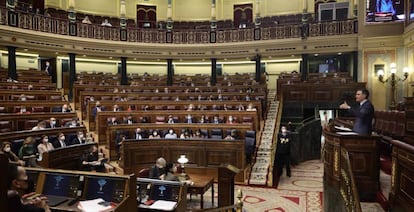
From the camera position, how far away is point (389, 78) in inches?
495

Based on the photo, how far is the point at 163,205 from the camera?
12.0ft

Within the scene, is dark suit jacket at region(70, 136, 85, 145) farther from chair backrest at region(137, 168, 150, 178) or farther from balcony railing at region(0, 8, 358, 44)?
balcony railing at region(0, 8, 358, 44)

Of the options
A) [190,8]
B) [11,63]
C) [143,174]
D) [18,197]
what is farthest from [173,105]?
[190,8]

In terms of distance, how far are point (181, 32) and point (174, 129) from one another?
8.75 m

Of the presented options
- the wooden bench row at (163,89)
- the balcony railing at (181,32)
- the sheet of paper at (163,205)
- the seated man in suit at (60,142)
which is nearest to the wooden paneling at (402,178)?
the sheet of paper at (163,205)

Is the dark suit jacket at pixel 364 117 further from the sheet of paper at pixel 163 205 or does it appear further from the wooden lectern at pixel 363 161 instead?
the sheet of paper at pixel 163 205

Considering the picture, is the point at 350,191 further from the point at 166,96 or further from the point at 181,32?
the point at 181,32

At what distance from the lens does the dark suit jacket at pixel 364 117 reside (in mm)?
4242

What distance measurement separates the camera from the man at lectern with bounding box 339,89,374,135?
4.24m

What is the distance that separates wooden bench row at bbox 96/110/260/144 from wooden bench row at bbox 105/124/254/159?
2.02ft

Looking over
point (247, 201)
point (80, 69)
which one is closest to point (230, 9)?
point (80, 69)

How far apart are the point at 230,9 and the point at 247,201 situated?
15888 mm

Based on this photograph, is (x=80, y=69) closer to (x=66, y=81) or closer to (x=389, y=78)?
(x=66, y=81)

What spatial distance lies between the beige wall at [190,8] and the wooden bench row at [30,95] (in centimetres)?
911
